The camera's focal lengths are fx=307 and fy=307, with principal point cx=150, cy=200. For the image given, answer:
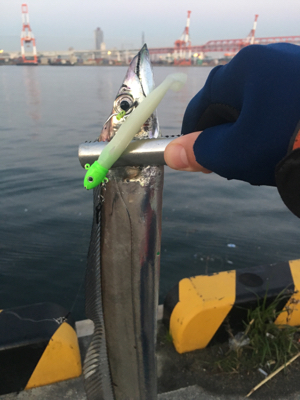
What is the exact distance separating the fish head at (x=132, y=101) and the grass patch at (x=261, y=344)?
2078 millimetres

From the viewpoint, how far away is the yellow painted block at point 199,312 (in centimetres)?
265

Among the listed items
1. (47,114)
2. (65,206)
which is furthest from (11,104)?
(65,206)

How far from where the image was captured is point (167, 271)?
5.01 meters

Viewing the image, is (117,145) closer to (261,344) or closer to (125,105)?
(125,105)

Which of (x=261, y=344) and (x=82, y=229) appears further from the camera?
(x=82, y=229)

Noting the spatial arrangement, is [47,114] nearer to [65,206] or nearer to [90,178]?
[65,206]

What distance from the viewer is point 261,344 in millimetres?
2777

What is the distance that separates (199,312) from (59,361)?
1.20 meters

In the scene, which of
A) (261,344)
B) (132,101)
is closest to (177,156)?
(132,101)

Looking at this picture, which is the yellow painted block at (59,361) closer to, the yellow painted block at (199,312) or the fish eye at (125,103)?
the yellow painted block at (199,312)

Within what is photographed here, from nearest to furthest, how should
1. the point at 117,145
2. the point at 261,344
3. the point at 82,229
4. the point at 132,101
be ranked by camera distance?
the point at 117,145, the point at 132,101, the point at 261,344, the point at 82,229

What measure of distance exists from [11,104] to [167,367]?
917 inches

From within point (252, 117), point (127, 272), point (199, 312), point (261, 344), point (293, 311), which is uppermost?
point (252, 117)

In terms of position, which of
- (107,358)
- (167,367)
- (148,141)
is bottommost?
(167,367)
